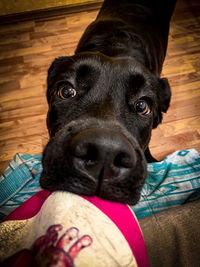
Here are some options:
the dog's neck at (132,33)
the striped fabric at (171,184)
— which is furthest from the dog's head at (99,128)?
the striped fabric at (171,184)

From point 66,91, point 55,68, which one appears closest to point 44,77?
Result: point 55,68

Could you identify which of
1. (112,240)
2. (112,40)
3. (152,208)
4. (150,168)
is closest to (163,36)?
(112,40)

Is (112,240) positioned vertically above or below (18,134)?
above

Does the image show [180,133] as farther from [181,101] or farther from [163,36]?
[163,36]

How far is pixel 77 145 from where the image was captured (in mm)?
777

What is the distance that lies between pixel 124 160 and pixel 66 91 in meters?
0.73

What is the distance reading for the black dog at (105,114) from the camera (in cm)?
80

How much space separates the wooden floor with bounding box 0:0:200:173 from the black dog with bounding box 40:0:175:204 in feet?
2.48

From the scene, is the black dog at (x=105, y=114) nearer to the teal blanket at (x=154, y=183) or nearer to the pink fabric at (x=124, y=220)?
the pink fabric at (x=124, y=220)

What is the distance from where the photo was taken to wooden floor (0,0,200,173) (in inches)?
92.5

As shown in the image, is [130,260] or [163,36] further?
[163,36]

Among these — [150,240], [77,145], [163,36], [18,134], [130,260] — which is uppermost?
[77,145]

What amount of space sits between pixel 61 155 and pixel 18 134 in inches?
68.4

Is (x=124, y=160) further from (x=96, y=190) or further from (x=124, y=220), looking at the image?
(x=124, y=220)
